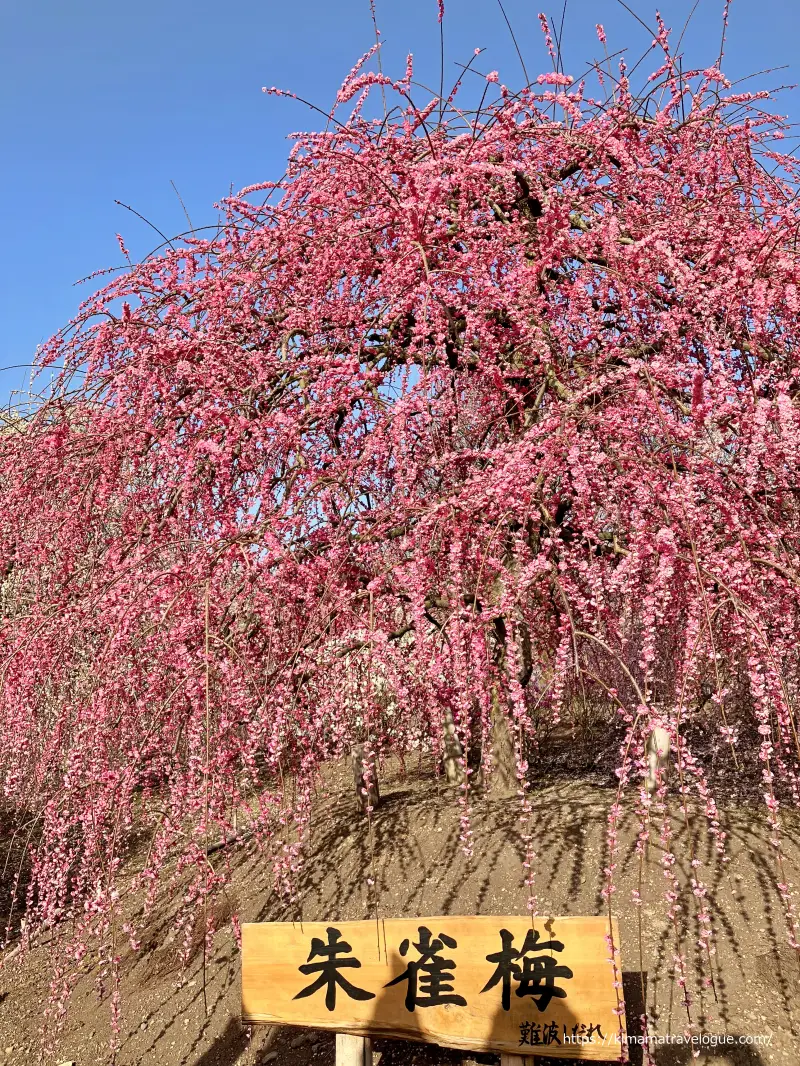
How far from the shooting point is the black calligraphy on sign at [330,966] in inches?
126

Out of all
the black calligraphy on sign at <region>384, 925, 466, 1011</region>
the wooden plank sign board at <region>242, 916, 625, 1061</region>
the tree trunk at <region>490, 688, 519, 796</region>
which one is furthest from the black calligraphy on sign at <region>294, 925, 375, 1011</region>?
the tree trunk at <region>490, 688, 519, 796</region>

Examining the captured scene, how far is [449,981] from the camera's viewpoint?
3.05 metres

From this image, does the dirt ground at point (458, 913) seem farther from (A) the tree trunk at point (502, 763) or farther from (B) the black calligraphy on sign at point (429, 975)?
(B) the black calligraphy on sign at point (429, 975)

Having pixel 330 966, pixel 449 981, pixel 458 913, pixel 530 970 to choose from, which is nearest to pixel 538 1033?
pixel 530 970

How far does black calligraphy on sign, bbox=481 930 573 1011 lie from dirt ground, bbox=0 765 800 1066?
635 mm

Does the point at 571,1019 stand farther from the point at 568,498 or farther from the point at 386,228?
the point at 386,228

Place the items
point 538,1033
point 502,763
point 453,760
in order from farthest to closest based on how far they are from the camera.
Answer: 1. point 453,760
2. point 502,763
3. point 538,1033

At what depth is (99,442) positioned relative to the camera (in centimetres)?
461


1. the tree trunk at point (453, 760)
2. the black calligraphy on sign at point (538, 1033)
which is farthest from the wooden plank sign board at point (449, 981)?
the tree trunk at point (453, 760)

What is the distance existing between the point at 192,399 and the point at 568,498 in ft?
7.27

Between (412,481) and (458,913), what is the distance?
229cm

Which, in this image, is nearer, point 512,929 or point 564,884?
point 512,929

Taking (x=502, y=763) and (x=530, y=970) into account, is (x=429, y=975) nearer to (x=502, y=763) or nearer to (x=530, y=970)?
(x=530, y=970)

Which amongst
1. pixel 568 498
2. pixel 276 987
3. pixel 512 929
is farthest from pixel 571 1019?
pixel 568 498
